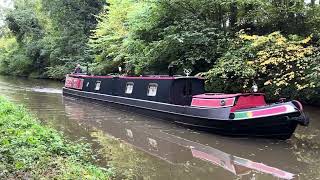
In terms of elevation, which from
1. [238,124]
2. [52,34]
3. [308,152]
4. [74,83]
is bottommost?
[308,152]

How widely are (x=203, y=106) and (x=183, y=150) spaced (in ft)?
7.12

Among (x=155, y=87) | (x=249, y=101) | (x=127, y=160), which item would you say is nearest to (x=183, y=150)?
(x=127, y=160)

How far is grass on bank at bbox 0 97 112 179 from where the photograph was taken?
5.61 metres

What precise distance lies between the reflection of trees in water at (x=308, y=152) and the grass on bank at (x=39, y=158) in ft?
12.5

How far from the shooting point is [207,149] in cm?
980

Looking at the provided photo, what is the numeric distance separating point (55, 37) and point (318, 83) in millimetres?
26282

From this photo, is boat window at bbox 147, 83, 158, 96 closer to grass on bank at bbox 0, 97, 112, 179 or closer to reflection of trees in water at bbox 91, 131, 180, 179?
reflection of trees in water at bbox 91, 131, 180, 179

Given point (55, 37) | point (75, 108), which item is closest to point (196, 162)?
point (75, 108)

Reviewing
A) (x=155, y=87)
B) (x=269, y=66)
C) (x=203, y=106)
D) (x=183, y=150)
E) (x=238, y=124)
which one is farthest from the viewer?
(x=269, y=66)

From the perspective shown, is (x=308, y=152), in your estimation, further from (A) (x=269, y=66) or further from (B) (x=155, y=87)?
(A) (x=269, y=66)

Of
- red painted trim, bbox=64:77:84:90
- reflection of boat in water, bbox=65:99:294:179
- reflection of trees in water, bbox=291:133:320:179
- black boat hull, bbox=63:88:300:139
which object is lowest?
reflection of boat in water, bbox=65:99:294:179

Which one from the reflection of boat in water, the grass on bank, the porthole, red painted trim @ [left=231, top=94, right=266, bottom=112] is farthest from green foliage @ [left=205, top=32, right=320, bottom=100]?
the grass on bank

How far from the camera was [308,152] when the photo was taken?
9.38 m

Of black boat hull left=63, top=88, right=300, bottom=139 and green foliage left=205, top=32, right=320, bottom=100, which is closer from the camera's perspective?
black boat hull left=63, top=88, right=300, bottom=139
